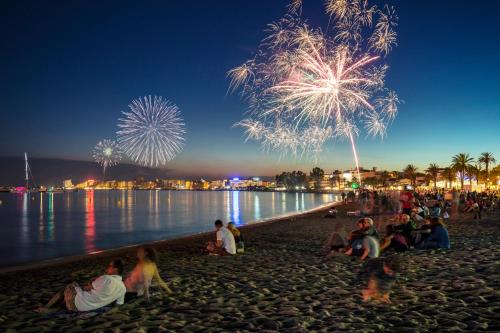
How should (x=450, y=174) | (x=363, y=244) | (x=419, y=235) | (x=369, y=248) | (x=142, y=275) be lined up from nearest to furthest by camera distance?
(x=142, y=275) < (x=369, y=248) < (x=363, y=244) < (x=419, y=235) < (x=450, y=174)

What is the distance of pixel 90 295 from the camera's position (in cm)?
738

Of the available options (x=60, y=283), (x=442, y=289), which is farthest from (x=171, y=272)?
(x=442, y=289)

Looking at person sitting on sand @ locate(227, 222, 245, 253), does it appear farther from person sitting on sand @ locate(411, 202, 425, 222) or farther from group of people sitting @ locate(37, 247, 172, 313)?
person sitting on sand @ locate(411, 202, 425, 222)

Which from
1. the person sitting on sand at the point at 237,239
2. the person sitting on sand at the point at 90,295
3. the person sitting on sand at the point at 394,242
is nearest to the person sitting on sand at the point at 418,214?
the person sitting on sand at the point at 394,242

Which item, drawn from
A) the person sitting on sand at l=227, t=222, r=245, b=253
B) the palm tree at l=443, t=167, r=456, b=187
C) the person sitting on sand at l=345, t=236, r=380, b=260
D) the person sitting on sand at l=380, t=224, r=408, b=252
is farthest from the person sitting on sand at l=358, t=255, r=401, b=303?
the palm tree at l=443, t=167, r=456, b=187

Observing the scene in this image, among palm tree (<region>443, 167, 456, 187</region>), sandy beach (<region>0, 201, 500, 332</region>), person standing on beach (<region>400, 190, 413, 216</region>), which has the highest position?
palm tree (<region>443, 167, 456, 187</region>)

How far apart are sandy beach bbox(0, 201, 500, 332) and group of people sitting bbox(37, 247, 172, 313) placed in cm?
20

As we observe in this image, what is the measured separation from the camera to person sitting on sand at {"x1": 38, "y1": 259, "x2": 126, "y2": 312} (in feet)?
24.1

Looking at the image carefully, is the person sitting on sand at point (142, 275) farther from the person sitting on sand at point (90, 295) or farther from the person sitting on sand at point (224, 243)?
the person sitting on sand at point (224, 243)

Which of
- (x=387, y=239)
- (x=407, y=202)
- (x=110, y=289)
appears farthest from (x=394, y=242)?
(x=407, y=202)

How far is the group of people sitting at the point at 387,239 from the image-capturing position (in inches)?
451

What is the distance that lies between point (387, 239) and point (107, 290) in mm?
8449

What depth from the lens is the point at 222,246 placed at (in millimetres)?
13742

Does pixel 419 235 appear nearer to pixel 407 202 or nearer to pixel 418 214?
pixel 418 214
